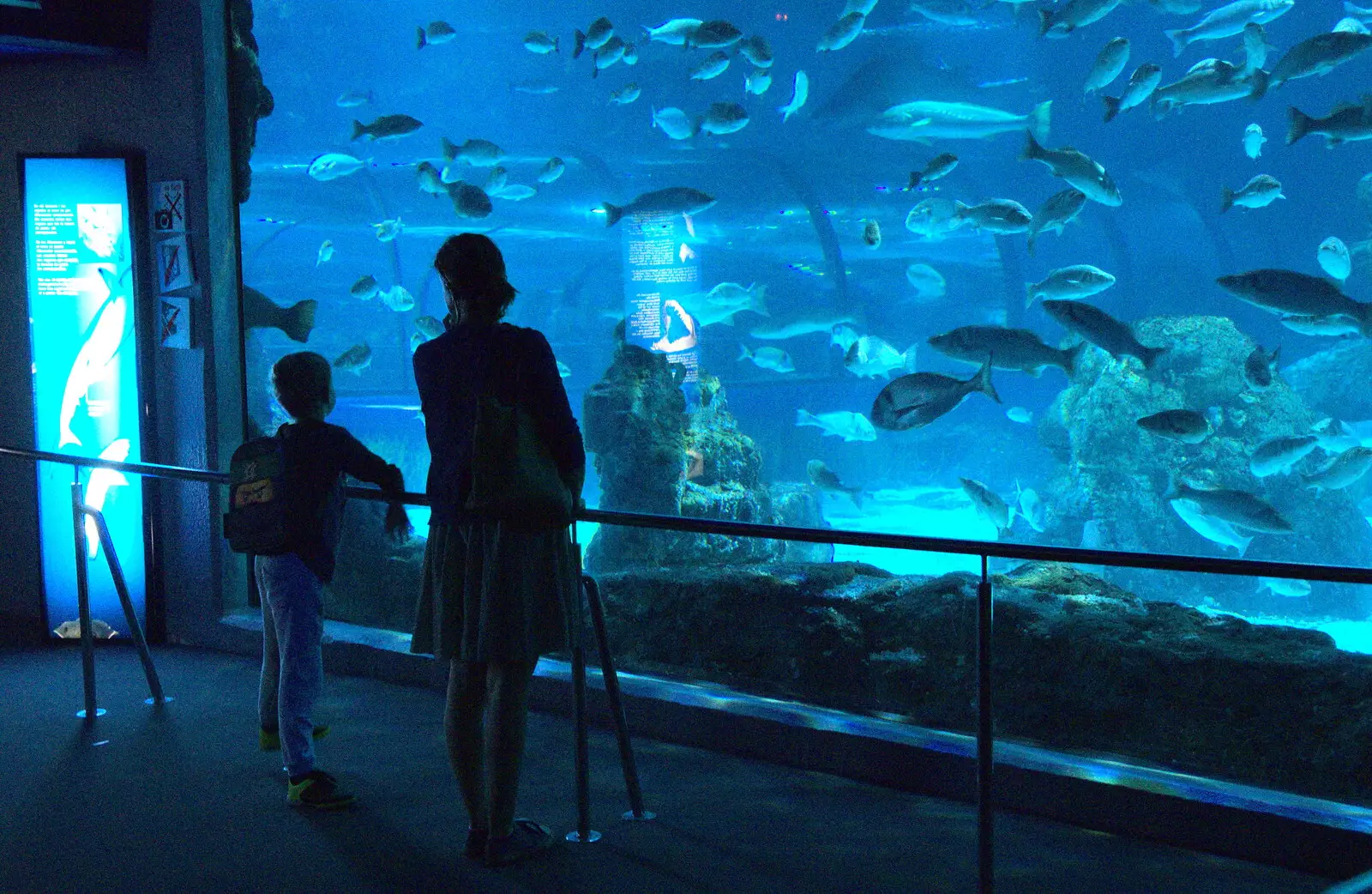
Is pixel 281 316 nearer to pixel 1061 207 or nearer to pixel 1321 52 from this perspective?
pixel 1061 207

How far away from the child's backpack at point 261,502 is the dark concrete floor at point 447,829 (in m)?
0.85

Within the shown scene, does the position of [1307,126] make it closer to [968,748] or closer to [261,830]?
[968,748]

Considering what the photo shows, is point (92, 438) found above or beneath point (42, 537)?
above

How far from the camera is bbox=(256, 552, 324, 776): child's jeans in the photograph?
3277mm

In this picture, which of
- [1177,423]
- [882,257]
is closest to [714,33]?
[1177,423]

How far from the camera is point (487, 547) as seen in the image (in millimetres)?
2689

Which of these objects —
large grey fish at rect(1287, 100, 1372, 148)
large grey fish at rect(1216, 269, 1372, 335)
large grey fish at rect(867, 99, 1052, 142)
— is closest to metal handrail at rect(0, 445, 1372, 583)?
large grey fish at rect(1216, 269, 1372, 335)

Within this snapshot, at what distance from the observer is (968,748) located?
3.42m

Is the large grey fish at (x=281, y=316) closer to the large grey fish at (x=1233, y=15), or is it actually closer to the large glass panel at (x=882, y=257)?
the large glass panel at (x=882, y=257)

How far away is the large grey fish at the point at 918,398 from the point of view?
6.82 meters

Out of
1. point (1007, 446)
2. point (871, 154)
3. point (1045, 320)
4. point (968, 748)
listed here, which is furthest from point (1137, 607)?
point (1045, 320)

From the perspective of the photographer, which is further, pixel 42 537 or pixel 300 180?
pixel 300 180

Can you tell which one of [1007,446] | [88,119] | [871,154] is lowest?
[1007,446]

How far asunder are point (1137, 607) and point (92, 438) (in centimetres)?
529
